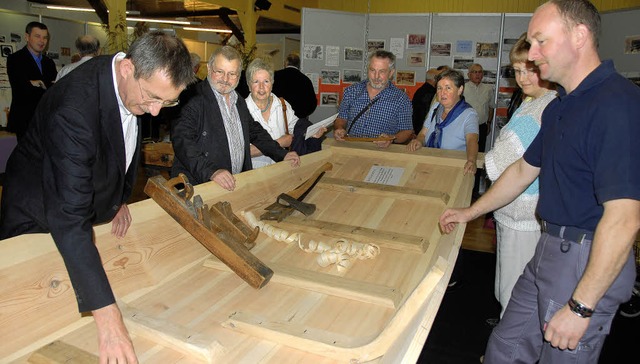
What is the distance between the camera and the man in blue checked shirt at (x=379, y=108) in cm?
425

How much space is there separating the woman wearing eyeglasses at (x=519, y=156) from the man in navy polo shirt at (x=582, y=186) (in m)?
0.44

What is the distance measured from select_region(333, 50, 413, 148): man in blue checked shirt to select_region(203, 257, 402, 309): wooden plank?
227 centimetres

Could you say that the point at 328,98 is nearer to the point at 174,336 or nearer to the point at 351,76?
the point at 351,76

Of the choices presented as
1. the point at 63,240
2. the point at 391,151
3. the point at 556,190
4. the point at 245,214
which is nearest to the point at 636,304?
the point at 391,151

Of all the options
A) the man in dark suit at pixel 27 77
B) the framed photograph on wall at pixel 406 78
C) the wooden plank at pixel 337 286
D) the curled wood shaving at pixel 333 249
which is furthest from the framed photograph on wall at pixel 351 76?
the wooden plank at pixel 337 286

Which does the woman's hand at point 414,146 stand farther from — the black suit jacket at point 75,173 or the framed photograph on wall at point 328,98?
the framed photograph on wall at point 328,98

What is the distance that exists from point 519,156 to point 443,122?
4.67 ft

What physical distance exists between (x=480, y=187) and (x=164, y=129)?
5.93 metres

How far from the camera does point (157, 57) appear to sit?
1571mm

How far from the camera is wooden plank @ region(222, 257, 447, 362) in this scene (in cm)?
151

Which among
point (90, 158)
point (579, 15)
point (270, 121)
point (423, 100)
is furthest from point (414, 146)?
point (423, 100)

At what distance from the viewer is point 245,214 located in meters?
2.65

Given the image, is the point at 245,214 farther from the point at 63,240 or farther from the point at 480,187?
the point at 480,187

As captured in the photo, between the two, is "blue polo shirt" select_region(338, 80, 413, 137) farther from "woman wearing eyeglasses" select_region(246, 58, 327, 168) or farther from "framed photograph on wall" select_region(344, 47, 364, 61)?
"framed photograph on wall" select_region(344, 47, 364, 61)
